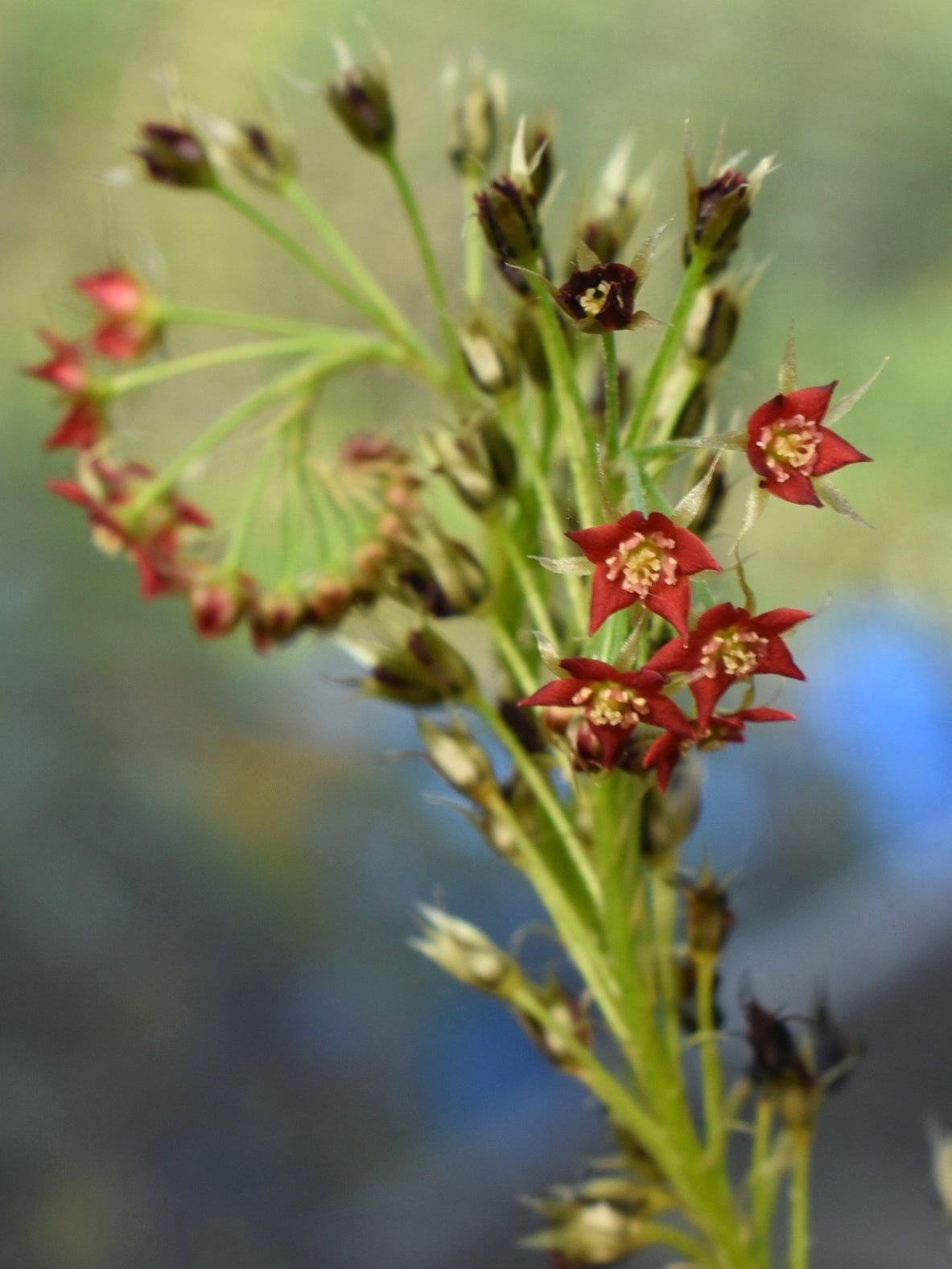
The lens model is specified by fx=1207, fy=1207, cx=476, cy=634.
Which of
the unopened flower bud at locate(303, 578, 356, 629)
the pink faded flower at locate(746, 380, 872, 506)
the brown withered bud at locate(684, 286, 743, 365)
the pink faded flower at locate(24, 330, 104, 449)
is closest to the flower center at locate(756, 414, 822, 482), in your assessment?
the pink faded flower at locate(746, 380, 872, 506)

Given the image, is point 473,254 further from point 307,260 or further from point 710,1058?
point 710,1058

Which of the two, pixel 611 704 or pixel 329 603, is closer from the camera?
pixel 611 704

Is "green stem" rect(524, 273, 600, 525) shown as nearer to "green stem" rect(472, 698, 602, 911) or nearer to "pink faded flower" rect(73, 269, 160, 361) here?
"green stem" rect(472, 698, 602, 911)

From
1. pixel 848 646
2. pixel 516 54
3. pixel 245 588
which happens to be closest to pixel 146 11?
pixel 516 54

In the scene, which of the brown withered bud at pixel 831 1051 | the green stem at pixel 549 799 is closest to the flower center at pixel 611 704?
the green stem at pixel 549 799

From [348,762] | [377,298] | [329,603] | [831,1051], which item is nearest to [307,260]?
[377,298]

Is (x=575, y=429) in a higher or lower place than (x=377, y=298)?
lower

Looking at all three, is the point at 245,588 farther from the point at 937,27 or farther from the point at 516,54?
the point at 937,27
